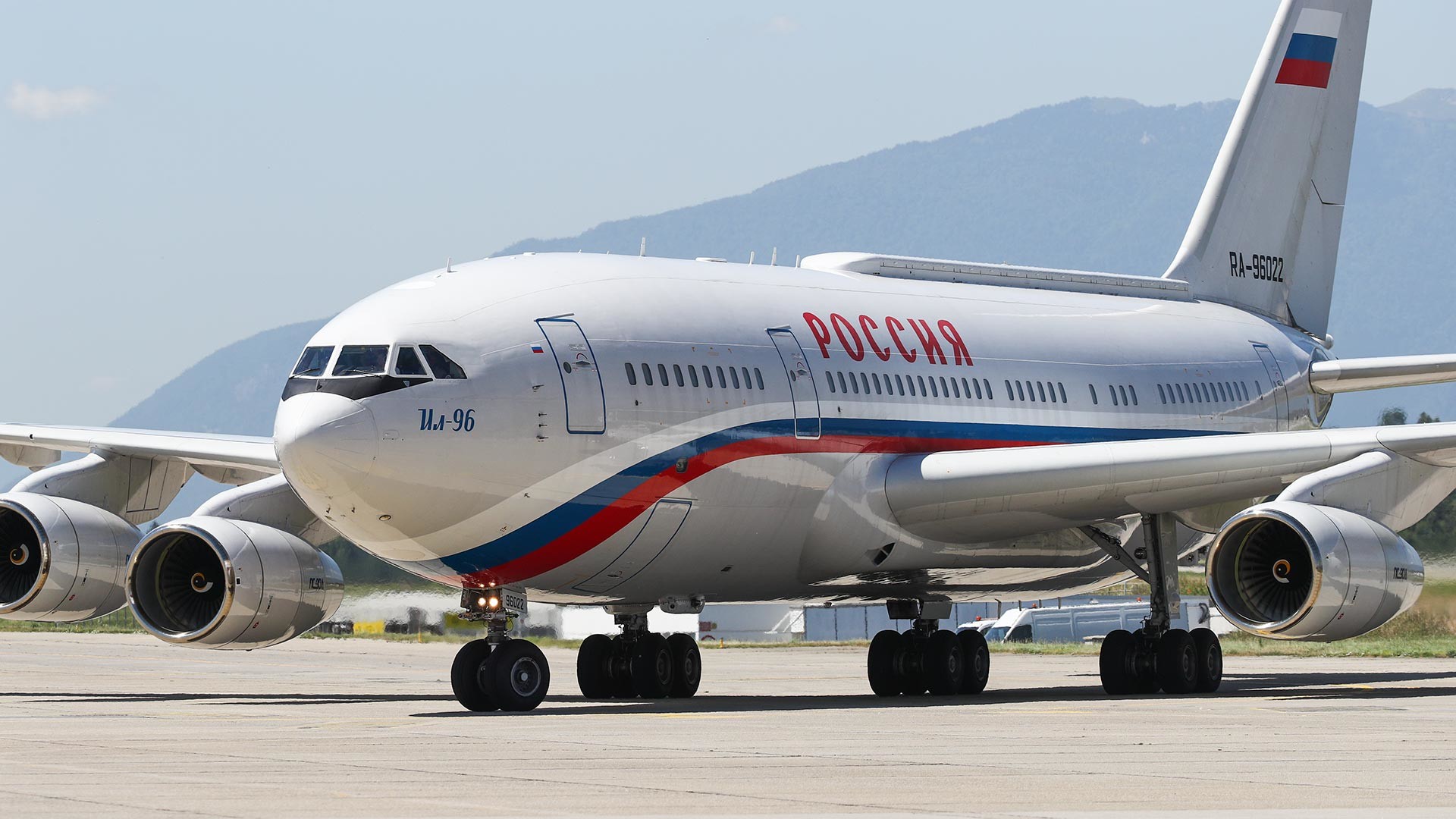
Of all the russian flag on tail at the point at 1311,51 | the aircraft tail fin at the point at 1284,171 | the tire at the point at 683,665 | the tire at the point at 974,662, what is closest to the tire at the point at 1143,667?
the tire at the point at 974,662

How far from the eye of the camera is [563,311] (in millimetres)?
18344

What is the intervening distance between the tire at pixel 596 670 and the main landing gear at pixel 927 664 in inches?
117

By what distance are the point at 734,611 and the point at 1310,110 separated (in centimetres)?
2290

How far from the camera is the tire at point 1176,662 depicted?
22.2 metres

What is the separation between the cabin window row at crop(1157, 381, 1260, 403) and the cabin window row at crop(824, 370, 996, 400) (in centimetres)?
372

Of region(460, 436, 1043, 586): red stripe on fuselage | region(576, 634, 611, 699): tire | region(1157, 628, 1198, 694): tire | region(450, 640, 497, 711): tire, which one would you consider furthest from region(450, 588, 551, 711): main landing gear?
region(1157, 628, 1198, 694): tire

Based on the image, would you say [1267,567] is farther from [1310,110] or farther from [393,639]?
[393,639]

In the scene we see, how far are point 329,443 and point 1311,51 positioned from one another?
18065 mm

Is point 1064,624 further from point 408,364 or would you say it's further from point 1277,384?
point 408,364

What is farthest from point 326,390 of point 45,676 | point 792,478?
point 45,676

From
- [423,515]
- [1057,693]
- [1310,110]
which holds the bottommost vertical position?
[1057,693]

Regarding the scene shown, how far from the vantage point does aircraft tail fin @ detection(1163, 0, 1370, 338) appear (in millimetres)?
29344

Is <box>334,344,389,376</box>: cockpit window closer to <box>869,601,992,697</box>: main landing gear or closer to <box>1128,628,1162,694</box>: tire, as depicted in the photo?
<box>869,601,992,697</box>: main landing gear

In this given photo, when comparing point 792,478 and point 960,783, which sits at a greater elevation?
point 792,478
